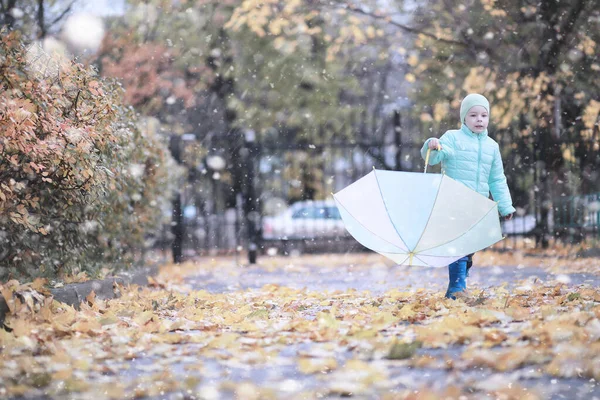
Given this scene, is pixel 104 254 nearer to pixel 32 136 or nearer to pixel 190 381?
pixel 32 136

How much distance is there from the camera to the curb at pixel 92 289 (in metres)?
5.73

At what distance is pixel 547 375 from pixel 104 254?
5.41 m

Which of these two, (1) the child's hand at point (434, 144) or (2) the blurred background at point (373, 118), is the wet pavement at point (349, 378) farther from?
(2) the blurred background at point (373, 118)

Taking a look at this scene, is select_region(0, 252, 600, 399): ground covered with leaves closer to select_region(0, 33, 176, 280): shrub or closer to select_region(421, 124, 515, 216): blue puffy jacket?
select_region(0, 33, 176, 280): shrub

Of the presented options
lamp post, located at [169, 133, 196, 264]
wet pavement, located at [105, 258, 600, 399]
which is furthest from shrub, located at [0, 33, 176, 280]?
lamp post, located at [169, 133, 196, 264]

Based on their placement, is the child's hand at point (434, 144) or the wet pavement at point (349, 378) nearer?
the wet pavement at point (349, 378)

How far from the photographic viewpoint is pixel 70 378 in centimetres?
383

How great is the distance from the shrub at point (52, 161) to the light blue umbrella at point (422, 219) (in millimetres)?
2116

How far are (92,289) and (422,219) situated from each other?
2798 mm

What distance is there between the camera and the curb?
573cm

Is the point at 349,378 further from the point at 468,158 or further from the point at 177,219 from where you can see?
the point at 177,219

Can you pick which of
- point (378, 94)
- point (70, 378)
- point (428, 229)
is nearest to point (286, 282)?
point (428, 229)

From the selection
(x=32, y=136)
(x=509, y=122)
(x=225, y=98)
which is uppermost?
(x=225, y=98)

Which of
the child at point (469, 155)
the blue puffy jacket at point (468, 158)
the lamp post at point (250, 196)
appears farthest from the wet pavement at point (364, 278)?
the blue puffy jacket at point (468, 158)
